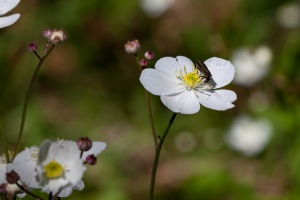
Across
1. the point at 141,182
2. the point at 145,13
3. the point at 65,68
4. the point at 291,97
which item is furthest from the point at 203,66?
the point at 145,13

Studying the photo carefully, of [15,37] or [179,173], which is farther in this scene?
[15,37]

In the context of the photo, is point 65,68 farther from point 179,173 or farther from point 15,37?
point 179,173

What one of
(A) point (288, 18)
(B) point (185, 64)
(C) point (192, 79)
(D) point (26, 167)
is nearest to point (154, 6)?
(A) point (288, 18)

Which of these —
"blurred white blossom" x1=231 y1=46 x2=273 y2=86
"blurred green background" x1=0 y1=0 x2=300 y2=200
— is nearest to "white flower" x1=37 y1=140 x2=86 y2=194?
"blurred green background" x1=0 y1=0 x2=300 y2=200

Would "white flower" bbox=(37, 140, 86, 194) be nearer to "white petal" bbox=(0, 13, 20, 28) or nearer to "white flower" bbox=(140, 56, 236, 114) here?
"white flower" bbox=(140, 56, 236, 114)

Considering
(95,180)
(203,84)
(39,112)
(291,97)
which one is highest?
(291,97)

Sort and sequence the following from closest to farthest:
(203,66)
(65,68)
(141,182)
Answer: (203,66)
(141,182)
(65,68)
